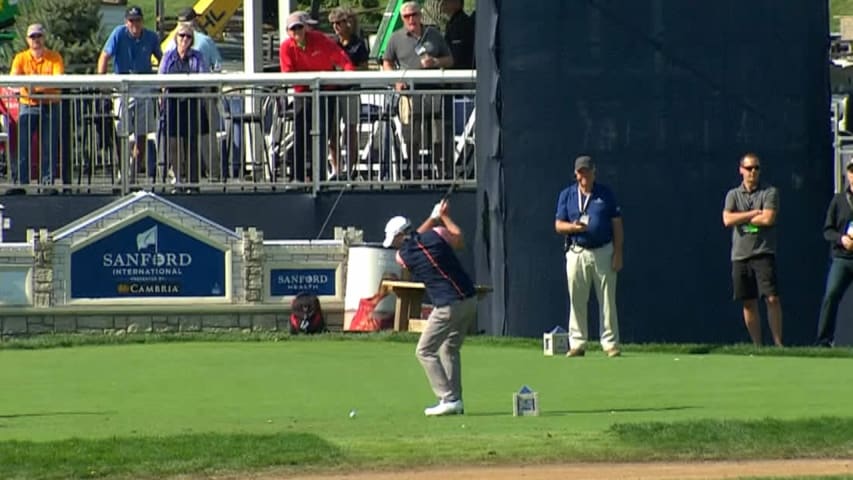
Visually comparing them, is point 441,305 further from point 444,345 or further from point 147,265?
point 147,265

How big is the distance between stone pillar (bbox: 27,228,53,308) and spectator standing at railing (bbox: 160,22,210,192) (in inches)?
71.1

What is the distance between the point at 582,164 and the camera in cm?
1989

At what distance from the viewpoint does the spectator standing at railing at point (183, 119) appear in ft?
78.9

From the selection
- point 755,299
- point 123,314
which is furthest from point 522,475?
point 123,314

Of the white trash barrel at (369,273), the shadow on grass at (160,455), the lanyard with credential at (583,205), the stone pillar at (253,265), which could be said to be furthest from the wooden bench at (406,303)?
the shadow on grass at (160,455)

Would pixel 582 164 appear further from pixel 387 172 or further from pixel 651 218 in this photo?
pixel 387 172

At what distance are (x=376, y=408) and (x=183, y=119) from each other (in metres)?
9.20

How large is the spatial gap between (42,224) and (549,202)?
5897 millimetres

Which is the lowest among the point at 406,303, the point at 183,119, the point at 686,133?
the point at 406,303

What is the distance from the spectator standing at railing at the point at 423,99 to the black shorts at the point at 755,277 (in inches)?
167

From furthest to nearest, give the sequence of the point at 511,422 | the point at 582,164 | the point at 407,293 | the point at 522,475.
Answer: the point at 407,293 → the point at 582,164 → the point at 511,422 → the point at 522,475

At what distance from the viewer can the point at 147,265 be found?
77.5ft

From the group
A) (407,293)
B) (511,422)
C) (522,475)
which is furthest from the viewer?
(407,293)

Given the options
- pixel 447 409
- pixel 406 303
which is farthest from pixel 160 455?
pixel 406 303
